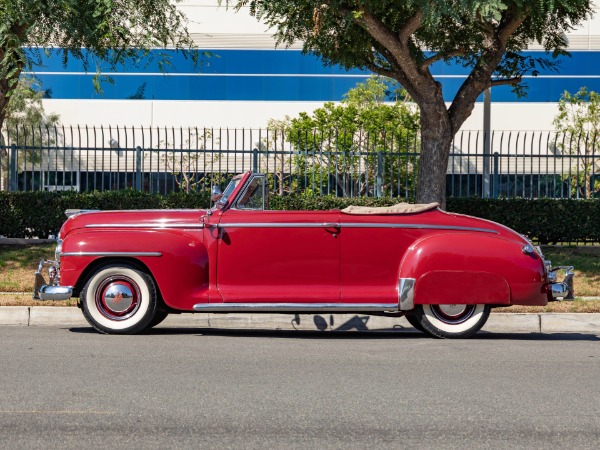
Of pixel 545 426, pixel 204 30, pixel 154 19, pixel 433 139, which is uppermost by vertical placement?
pixel 204 30

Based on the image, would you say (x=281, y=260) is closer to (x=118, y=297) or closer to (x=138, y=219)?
(x=138, y=219)

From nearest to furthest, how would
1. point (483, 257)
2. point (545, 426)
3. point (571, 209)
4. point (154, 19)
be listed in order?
point (545, 426) < point (483, 257) < point (154, 19) < point (571, 209)

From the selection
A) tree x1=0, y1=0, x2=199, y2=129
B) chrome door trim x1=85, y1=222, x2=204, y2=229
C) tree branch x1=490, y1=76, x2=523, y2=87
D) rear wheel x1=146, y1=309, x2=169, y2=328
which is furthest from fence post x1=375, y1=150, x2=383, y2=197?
chrome door trim x1=85, y1=222, x2=204, y2=229

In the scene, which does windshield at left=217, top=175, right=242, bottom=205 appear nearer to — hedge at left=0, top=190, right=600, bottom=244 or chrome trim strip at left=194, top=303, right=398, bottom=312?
chrome trim strip at left=194, top=303, right=398, bottom=312

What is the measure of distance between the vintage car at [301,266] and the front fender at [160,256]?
0.03ft

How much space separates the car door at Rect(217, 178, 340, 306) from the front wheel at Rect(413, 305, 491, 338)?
0.96 m

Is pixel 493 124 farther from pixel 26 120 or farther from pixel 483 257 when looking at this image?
pixel 483 257

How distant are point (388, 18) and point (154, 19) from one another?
4.00 metres

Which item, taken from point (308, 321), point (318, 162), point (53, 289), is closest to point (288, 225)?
point (308, 321)

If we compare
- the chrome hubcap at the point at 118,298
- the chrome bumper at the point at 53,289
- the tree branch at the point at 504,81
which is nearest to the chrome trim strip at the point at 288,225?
the chrome hubcap at the point at 118,298

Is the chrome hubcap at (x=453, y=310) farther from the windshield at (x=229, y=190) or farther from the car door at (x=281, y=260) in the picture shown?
the windshield at (x=229, y=190)

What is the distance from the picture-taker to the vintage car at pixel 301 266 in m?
9.29

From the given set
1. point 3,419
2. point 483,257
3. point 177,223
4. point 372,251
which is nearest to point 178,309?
point 177,223

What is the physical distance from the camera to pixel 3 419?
5.61 meters
